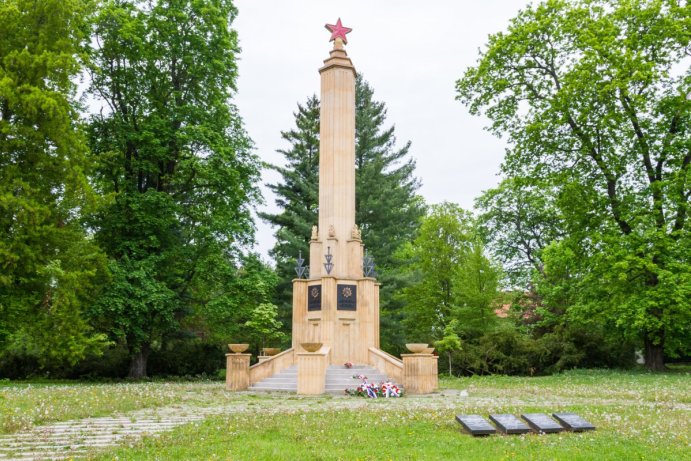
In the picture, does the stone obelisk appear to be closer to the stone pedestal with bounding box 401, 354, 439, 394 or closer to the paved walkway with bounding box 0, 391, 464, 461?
the stone pedestal with bounding box 401, 354, 439, 394

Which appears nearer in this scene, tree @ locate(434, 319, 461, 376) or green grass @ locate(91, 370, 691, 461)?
green grass @ locate(91, 370, 691, 461)

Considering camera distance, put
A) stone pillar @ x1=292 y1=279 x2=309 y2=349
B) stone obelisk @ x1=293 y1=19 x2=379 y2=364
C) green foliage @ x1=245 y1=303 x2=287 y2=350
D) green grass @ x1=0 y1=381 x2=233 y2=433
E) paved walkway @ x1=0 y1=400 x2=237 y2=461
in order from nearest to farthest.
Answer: paved walkway @ x1=0 y1=400 x2=237 y2=461
green grass @ x1=0 y1=381 x2=233 y2=433
stone obelisk @ x1=293 y1=19 x2=379 y2=364
stone pillar @ x1=292 y1=279 x2=309 y2=349
green foliage @ x1=245 y1=303 x2=287 y2=350

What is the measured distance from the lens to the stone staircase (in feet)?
59.2

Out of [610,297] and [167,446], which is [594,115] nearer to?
[610,297]

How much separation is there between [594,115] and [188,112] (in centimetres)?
1707

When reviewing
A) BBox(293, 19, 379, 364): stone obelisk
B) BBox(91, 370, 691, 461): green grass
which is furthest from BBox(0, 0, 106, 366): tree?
BBox(91, 370, 691, 461): green grass

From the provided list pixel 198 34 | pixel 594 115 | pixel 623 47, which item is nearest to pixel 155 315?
pixel 198 34

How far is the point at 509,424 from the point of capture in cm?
845

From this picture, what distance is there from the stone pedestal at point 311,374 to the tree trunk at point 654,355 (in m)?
14.9

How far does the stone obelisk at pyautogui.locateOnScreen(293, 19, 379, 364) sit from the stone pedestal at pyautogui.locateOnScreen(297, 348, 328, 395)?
10.8 feet

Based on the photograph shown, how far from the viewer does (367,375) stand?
19.4 metres

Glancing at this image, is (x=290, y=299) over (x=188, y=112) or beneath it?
beneath

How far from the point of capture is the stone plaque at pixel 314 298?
21053 millimetres

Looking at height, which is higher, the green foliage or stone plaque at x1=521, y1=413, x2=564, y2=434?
the green foliage
